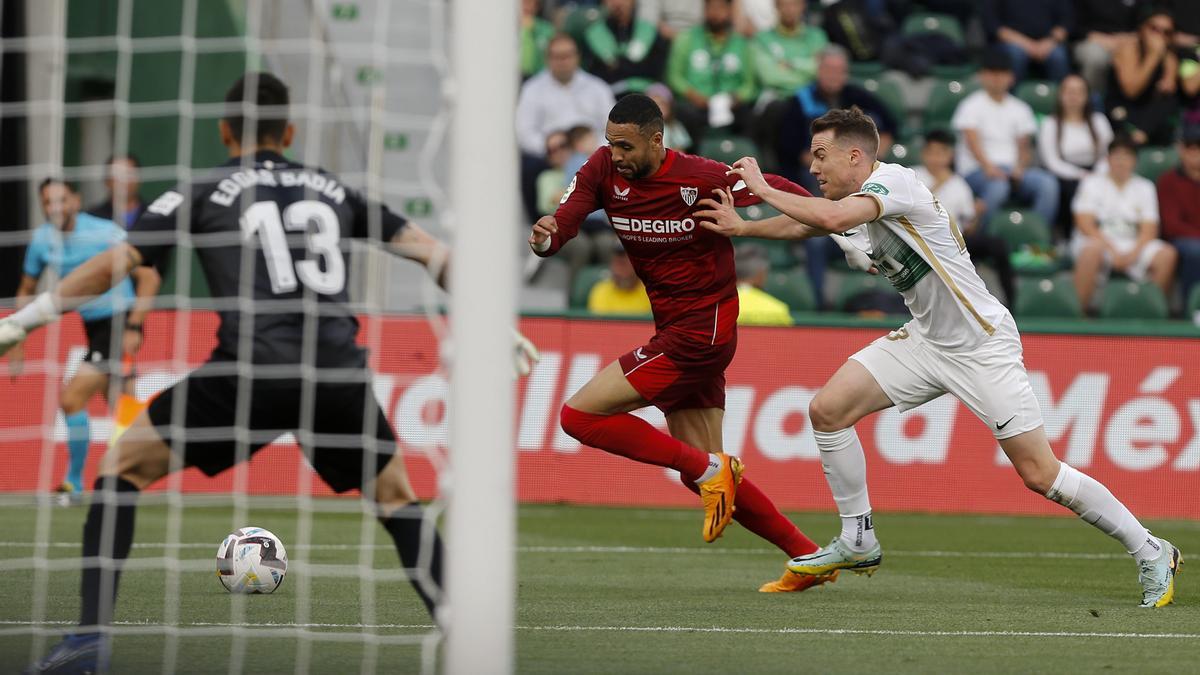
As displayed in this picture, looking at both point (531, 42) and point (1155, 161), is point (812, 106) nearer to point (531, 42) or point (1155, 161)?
point (531, 42)

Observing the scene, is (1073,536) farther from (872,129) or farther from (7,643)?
(7,643)

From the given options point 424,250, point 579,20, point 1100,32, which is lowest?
point 424,250

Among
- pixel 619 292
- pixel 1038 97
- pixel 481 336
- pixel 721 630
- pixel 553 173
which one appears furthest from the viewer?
pixel 1038 97

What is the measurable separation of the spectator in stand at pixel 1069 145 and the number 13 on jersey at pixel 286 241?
37.6 ft

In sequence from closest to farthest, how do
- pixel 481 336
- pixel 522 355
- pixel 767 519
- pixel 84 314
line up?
1. pixel 481 336
2. pixel 522 355
3. pixel 767 519
4. pixel 84 314

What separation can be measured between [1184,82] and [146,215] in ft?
45.3

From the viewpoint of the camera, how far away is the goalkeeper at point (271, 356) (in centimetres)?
545

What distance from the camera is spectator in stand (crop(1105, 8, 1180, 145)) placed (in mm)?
16562

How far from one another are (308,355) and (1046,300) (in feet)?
32.8

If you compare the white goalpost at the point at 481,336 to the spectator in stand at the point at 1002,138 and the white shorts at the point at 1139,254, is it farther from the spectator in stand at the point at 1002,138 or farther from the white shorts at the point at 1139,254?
the spectator in stand at the point at 1002,138

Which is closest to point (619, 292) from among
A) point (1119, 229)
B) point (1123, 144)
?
point (1119, 229)

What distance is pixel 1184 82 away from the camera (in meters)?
16.9

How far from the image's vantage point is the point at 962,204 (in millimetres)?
14711

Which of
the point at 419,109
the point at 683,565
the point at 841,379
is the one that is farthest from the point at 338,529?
the point at 419,109
